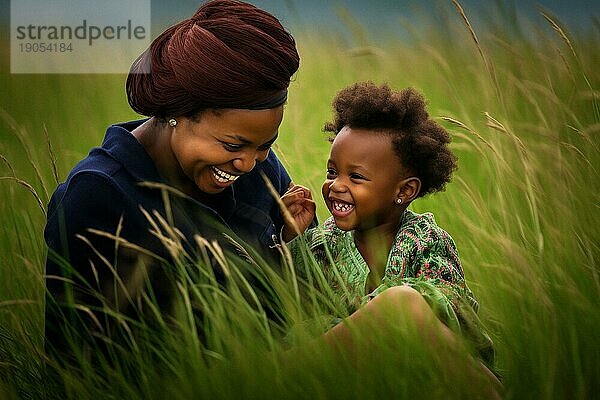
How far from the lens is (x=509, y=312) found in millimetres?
2084

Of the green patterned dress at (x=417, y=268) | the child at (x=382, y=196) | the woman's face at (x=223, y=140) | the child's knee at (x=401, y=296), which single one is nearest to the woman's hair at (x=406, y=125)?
the child at (x=382, y=196)

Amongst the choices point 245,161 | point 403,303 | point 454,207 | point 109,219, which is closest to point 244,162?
point 245,161

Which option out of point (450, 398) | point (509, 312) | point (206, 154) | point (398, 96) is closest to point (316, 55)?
point (398, 96)

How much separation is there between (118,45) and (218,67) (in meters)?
0.35

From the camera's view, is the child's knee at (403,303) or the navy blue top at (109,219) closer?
the child's knee at (403,303)

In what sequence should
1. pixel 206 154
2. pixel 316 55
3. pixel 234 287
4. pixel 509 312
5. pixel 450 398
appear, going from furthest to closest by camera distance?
1. pixel 316 55
2. pixel 206 154
3. pixel 509 312
4. pixel 234 287
5. pixel 450 398

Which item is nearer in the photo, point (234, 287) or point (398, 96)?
point (234, 287)

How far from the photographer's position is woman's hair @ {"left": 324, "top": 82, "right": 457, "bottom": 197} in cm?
241

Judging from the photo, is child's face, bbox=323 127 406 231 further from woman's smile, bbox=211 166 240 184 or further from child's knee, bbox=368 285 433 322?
child's knee, bbox=368 285 433 322

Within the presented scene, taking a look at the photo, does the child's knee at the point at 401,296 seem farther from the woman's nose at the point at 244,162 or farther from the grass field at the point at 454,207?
the woman's nose at the point at 244,162

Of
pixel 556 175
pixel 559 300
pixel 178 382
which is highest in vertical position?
pixel 556 175

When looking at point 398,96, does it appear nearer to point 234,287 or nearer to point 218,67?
point 218,67

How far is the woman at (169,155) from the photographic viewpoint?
7.21 ft

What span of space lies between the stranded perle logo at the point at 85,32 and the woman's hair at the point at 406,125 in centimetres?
56
